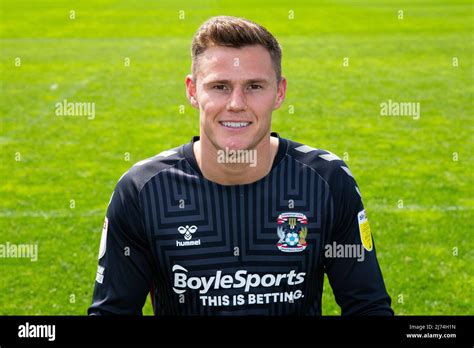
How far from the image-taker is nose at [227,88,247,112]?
2.74 meters

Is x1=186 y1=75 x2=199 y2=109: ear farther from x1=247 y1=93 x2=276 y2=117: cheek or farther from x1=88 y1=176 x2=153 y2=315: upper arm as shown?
x1=88 y1=176 x2=153 y2=315: upper arm

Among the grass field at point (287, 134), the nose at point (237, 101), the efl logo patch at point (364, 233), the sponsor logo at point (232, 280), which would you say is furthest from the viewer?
the grass field at point (287, 134)

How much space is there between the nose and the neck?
0.19m

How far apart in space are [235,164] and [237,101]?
270 mm

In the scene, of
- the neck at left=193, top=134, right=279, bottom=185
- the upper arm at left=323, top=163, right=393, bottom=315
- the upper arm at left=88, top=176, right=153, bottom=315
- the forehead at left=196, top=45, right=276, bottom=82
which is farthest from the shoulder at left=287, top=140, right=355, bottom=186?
the upper arm at left=88, top=176, right=153, bottom=315

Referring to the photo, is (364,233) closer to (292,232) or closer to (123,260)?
(292,232)

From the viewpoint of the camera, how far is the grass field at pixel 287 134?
6.36 meters

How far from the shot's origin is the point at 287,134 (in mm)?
11141

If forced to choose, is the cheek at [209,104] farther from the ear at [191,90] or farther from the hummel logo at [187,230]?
the hummel logo at [187,230]

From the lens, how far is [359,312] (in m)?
2.86

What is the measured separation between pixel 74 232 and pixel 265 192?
462 cm

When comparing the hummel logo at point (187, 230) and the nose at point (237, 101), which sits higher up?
the nose at point (237, 101)

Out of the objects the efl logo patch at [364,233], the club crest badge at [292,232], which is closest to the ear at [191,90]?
the club crest badge at [292,232]

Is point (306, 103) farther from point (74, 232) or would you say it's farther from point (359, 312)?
point (359, 312)
